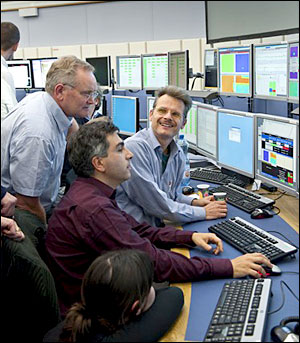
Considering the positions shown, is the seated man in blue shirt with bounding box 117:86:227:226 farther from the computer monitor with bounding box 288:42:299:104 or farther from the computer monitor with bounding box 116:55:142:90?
the computer monitor with bounding box 116:55:142:90

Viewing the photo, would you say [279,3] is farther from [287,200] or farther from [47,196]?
[47,196]

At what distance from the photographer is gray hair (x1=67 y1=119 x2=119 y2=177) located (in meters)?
1.61

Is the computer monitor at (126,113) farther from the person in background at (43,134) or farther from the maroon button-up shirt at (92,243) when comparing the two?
the maroon button-up shirt at (92,243)

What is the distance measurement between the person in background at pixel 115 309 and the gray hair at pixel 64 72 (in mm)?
1176

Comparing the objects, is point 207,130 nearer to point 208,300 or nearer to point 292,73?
point 292,73

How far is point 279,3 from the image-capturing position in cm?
101

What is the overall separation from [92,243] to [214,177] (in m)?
1.45

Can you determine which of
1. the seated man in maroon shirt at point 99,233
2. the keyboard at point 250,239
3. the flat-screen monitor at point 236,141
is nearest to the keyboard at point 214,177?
the flat-screen monitor at point 236,141

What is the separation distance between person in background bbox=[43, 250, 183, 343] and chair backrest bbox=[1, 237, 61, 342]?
225mm

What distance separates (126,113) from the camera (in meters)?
4.00

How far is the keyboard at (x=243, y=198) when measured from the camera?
216 centimetres

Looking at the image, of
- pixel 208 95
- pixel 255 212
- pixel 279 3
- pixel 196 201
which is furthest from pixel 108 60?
pixel 279 3

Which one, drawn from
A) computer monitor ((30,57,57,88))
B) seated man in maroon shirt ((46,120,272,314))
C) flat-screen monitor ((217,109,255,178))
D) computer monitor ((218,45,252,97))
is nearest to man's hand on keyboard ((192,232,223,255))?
seated man in maroon shirt ((46,120,272,314))

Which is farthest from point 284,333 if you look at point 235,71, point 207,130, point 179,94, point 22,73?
point 22,73
